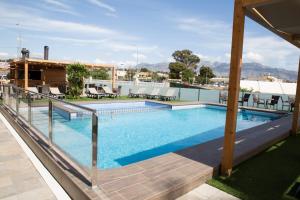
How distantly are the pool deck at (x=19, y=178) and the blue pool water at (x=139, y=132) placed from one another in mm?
626

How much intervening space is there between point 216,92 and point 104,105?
8.63 metres

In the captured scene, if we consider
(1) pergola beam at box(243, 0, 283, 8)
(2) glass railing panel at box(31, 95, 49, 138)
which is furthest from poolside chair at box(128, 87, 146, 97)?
(1) pergola beam at box(243, 0, 283, 8)

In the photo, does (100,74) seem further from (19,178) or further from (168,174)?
(168,174)

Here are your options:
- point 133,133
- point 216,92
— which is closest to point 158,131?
point 133,133

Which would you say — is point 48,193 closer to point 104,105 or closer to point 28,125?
point 28,125

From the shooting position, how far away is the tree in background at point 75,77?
15.2 m

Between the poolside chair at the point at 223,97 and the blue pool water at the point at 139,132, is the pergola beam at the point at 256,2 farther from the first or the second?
the poolside chair at the point at 223,97

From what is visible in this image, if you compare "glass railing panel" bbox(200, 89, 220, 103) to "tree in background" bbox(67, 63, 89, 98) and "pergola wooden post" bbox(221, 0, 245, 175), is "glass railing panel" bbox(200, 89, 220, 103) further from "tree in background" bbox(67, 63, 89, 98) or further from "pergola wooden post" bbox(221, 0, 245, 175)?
"pergola wooden post" bbox(221, 0, 245, 175)

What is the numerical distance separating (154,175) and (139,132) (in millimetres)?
5751

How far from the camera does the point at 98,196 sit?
2.83 m

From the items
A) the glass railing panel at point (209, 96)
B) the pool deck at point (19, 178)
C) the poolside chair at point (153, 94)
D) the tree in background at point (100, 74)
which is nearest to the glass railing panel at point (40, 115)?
the pool deck at point (19, 178)

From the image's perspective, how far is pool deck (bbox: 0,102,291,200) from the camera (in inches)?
118

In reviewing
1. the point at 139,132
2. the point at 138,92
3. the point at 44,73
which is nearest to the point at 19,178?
the point at 139,132

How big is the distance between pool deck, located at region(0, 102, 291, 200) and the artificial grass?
0.24 meters
